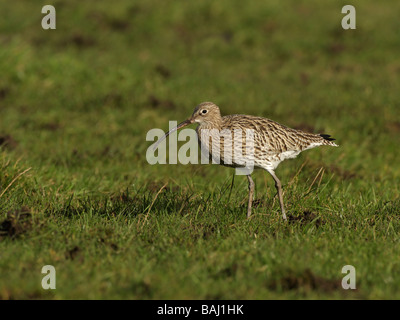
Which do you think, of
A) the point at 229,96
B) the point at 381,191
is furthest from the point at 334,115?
the point at 381,191

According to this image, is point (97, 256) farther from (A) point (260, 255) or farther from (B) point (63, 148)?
(B) point (63, 148)

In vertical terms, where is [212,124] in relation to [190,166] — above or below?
above

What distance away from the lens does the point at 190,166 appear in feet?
31.6

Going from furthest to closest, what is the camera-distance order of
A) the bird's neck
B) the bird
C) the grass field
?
1. the bird's neck
2. the bird
3. the grass field

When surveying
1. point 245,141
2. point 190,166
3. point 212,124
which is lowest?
point 190,166

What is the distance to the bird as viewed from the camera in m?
7.23

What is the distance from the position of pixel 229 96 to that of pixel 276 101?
96 cm

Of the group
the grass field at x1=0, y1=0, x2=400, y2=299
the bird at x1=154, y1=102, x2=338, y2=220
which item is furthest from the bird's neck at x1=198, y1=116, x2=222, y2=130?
the grass field at x1=0, y1=0, x2=400, y2=299

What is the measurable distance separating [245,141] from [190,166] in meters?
2.45

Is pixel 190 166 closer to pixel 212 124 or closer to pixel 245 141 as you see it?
pixel 212 124

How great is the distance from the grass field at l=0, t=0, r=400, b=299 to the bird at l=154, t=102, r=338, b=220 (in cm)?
37

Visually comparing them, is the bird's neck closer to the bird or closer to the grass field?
the bird

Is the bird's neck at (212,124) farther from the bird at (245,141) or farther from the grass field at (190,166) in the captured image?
the grass field at (190,166)

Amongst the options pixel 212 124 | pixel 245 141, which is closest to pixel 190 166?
pixel 212 124
